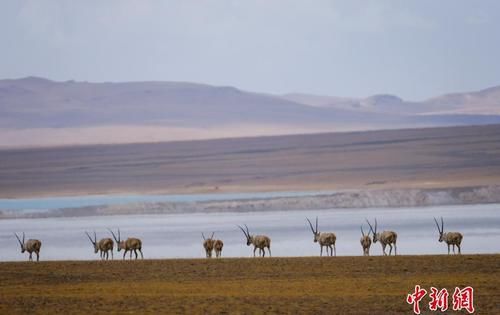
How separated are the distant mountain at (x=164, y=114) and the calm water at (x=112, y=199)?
5369cm

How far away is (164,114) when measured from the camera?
136 metres

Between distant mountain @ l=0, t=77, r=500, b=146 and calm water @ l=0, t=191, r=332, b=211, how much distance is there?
2114 inches

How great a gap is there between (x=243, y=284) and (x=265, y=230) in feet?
48.4

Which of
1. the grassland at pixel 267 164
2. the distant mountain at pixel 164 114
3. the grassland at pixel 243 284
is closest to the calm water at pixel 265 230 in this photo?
the grassland at pixel 243 284

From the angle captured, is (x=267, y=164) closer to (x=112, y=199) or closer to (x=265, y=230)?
(x=112, y=199)

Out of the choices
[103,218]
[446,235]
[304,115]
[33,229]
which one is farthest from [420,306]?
[304,115]

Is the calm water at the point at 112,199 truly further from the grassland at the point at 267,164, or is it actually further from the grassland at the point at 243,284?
the grassland at the point at 243,284

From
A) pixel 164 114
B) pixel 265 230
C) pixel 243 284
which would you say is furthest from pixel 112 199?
pixel 164 114

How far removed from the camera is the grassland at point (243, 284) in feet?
52.6

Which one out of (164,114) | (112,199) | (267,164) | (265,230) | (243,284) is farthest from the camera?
(164,114)

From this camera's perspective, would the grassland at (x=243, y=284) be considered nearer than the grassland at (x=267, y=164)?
Yes

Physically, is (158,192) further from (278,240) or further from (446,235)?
(446,235)

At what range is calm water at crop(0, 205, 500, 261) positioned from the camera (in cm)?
2664

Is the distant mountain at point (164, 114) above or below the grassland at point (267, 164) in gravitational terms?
above
